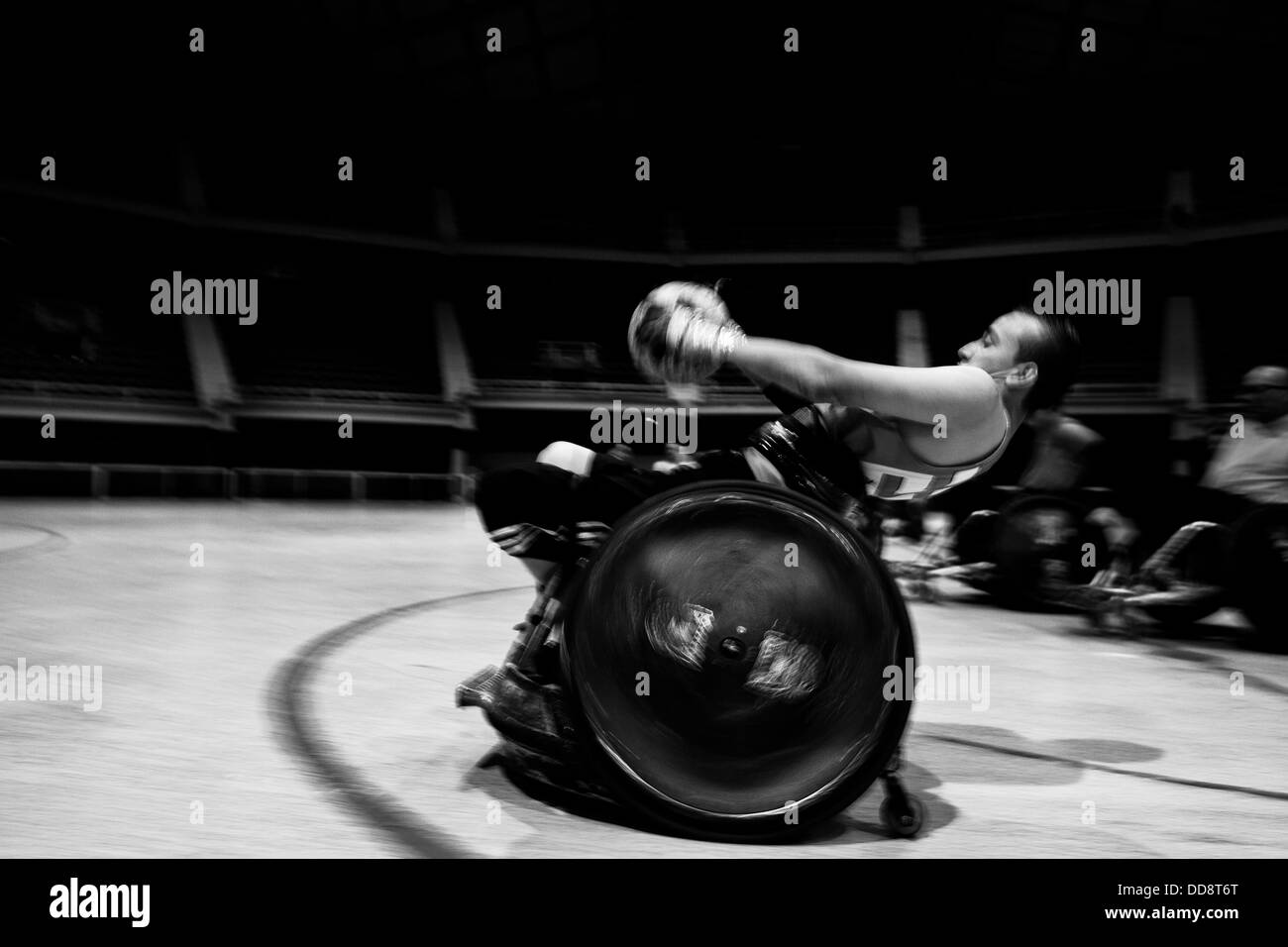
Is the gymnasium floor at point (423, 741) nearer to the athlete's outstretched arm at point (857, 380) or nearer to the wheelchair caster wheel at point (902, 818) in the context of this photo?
the wheelchair caster wheel at point (902, 818)

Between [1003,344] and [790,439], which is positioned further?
[1003,344]

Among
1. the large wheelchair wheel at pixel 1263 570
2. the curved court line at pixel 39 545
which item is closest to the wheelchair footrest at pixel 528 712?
the large wheelchair wheel at pixel 1263 570

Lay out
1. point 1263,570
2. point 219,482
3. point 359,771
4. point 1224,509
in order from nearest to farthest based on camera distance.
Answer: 1. point 359,771
2. point 1263,570
3. point 1224,509
4. point 219,482

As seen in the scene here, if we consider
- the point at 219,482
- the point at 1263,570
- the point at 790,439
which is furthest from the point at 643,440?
the point at 219,482

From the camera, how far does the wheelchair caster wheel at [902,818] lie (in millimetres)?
1897

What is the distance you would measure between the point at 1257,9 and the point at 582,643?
23628mm

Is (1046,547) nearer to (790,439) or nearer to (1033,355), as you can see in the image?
(1033,355)

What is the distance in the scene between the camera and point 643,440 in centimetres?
230

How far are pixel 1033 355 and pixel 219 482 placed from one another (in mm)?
17327

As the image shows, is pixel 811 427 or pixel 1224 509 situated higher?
pixel 811 427

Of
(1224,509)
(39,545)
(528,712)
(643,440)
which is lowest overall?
(39,545)

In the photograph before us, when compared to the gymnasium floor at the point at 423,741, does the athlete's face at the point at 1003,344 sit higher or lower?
higher

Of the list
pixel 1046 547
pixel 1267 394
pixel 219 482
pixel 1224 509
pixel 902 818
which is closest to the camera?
pixel 902 818

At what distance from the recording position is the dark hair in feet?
6.84
